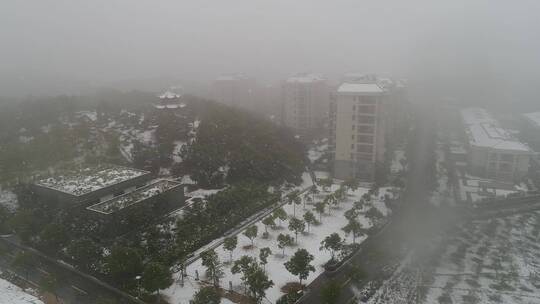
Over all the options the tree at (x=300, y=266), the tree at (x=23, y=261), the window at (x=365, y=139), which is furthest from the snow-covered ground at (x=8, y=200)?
the window at (x=365, y=139)

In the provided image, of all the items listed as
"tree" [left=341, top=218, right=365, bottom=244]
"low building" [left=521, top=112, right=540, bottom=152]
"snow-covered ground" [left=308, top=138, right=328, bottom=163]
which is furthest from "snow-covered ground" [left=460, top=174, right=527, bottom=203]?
"low building" [left=521, top=112, right=540, bottom=152]

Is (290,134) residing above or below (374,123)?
below

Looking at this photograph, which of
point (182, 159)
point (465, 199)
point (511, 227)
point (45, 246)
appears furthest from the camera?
point (182, 159)

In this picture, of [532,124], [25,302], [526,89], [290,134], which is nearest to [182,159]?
[290,134]

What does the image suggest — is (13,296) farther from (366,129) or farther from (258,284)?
(366,129)

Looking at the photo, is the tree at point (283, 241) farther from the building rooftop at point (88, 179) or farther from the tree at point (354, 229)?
the building rooftop at point (88, 179)

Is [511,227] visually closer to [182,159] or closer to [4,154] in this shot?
[182,159]

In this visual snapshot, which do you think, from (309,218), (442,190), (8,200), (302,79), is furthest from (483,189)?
(8,200)
